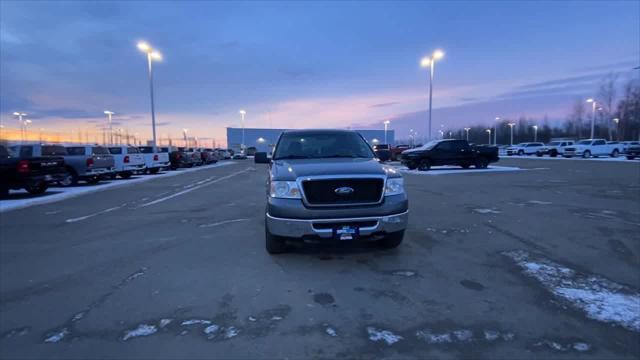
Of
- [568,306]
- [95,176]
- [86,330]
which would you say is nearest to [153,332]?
[86,330]

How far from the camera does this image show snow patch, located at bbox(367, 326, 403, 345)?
3252 mm

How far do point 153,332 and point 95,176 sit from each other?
17.7 m

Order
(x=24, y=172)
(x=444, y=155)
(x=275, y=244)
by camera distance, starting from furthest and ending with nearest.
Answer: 1. (x=444, y=155)
2. (x=24, y=172)
3. (x=275, y=244)

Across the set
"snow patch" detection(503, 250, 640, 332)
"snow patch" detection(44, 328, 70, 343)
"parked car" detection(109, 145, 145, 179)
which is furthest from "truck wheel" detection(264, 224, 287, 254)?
"parked car" detection(109, 145, 145, 179)

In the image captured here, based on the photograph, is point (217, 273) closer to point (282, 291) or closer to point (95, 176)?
point (282, 291)

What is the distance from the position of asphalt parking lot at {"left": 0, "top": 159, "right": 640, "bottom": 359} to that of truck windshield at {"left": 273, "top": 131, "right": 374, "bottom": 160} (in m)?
1.53

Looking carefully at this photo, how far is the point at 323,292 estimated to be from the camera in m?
4.27

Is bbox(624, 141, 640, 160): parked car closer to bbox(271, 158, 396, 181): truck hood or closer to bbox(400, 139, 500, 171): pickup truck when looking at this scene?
bbox(400, 139, 500, 171): pickup truck

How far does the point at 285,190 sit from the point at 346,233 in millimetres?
974

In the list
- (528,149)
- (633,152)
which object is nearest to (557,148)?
(528,149)

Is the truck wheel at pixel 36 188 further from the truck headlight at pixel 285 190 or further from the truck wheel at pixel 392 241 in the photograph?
the truck wheel at pixel 392 241

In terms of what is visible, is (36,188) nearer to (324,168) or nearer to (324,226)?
(324,168)

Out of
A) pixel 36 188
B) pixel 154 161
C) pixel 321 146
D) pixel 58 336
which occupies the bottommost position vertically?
pixel 58 336

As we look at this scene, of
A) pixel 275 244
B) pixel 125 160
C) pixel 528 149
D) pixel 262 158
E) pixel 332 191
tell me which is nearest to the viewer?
pixel 332 191
